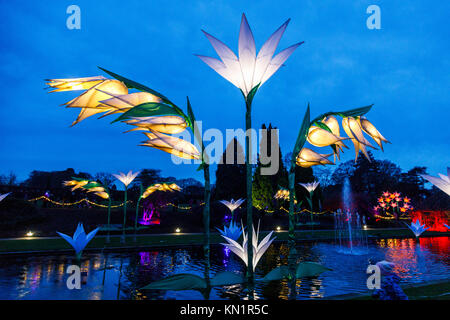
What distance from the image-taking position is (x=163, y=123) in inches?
184

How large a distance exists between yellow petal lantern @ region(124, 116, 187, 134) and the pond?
3931mm

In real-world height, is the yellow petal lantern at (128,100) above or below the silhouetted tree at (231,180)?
below

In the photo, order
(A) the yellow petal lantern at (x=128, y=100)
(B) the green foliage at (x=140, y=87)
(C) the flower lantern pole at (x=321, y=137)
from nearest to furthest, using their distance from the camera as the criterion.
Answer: (A) the yellow petal lantern at (x=128, y=100) < (B) the green foliage at (x=140, y=87) < (C) the flower lantern pole at (x=321, y=137)

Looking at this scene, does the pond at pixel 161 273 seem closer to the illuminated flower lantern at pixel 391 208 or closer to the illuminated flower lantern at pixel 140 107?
the illuminated flower lantern at pixel 140 107

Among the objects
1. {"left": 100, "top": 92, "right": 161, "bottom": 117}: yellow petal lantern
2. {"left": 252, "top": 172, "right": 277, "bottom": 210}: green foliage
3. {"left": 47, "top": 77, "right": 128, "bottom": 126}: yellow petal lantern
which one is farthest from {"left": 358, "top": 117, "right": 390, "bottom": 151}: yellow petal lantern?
{"left": 252, "top": 172, "right": 277, "bottom": 210}: green foliage

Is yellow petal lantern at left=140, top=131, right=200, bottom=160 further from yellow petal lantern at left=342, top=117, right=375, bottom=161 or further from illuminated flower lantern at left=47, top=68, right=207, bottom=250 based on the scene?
yellow petal lantern at left=342, top=117, right=375, bottom=161

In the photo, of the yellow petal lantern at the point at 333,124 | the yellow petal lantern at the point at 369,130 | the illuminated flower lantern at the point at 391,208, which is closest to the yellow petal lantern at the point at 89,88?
the yellow petal lantern at the point at 333,124

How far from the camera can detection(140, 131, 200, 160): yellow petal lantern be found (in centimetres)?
463

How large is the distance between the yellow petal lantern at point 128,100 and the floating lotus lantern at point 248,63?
114 cm

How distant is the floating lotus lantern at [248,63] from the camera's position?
4.45 metres

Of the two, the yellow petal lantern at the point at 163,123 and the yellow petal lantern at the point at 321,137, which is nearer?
the yellow petal lantern at the point at 163,123

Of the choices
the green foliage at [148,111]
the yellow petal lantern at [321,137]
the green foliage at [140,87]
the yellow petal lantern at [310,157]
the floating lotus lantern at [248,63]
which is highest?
the floating lotus lantern at [248,63]
